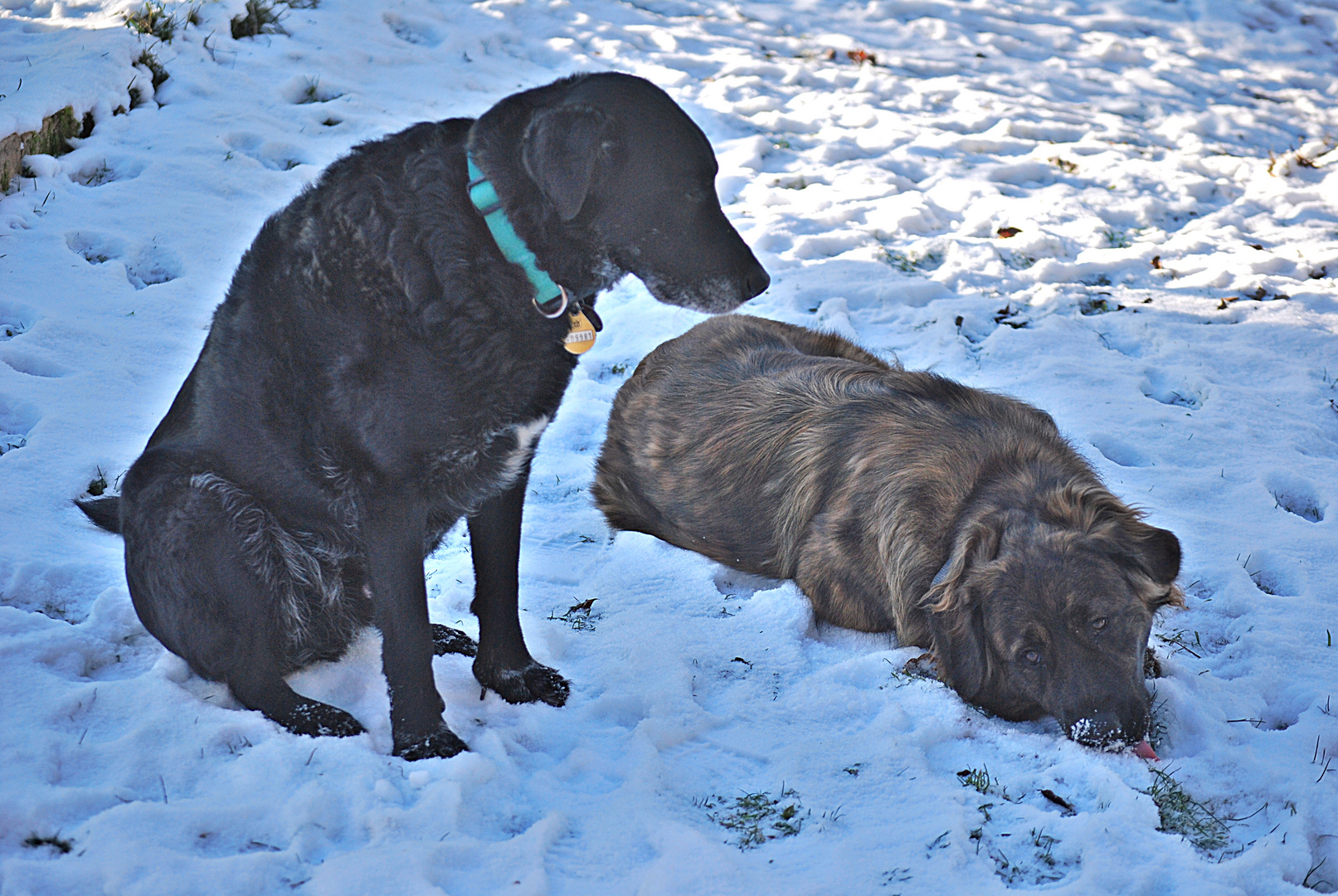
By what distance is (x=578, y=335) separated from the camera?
109 inches

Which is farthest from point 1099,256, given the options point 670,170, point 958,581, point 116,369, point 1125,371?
point 116,369

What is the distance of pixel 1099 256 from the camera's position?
6266mm

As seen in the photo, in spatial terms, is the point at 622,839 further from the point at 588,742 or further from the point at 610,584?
the point at 610,584

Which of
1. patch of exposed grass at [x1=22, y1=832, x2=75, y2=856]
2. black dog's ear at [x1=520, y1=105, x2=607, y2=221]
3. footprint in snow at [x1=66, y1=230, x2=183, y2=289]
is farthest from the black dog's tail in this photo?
footprint in snow at [x1=66, y1=230, x2=183, y2=289]

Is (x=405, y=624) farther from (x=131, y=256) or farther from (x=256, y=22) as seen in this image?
(x=256, y=22)

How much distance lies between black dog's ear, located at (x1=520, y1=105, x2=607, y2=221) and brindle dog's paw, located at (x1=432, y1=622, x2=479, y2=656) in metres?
Result: 1.57

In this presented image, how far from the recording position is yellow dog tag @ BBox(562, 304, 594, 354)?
277 centimetres

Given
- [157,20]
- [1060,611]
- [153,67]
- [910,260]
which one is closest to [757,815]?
[1060,611]

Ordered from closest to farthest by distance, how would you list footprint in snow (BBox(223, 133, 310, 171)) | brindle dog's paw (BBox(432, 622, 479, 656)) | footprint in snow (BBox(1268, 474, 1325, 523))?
brindle dog's paw (BBox(432, 622, 479, 656)), footprint in snow (BBox(1268, 474, 1325, 523)), footprint in snow (BBox(223, 133, 310, 171))

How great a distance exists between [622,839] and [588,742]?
1.45ft

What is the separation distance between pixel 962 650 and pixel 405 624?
1704 mm

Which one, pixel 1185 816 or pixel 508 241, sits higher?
pixel 508 241

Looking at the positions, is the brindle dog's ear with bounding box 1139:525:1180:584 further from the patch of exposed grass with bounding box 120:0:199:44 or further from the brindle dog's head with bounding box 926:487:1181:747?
the patch of exposed grass with bounding box 120:0:199:44

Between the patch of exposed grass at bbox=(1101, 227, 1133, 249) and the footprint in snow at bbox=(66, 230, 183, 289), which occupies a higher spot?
the patch of exposed grass at bbox=(1101, 227, 1133, 249)
